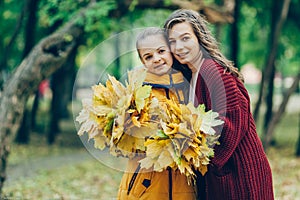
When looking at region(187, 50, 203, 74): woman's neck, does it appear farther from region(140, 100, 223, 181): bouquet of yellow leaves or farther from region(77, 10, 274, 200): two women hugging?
region(140, 100, 223, 181): bouquet of yellow leaves

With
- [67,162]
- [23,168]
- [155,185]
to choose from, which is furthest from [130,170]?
[67,162]

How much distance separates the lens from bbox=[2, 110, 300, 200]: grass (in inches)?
332

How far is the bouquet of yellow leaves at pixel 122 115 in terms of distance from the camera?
3.34 m

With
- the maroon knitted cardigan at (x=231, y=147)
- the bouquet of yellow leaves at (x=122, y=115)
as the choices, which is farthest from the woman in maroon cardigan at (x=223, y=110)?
the bouquet of yellow leaves at (x=122, y=115)

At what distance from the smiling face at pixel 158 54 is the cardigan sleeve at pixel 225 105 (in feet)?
0.88

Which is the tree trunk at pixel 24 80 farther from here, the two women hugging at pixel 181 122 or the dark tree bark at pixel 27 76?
the two women hugging at pixel 181 122

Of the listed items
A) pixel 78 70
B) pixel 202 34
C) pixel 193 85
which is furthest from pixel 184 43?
pixel 78 70

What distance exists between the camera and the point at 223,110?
3.37m

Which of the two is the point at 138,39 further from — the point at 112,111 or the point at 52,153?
the point at 52,153

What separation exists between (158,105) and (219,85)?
420mm

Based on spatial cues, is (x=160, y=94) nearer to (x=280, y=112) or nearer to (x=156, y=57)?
(x=156, y=57)

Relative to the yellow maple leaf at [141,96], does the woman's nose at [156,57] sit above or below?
above

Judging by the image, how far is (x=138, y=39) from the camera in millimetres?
3711

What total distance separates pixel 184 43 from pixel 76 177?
7.39m
